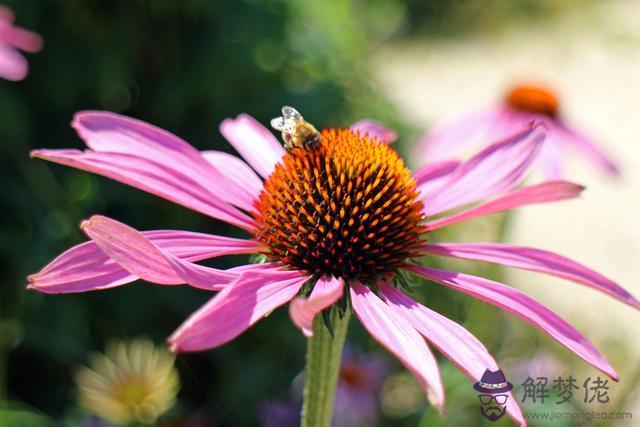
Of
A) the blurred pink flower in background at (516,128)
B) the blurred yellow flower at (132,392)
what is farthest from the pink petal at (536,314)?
the blurred pink flower in background at (516,128)

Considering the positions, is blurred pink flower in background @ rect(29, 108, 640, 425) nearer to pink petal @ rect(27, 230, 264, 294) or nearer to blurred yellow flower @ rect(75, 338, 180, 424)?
pink petal @ rect(27, 230, 264, 294)

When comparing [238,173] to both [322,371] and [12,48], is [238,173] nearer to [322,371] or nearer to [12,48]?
[322,371]

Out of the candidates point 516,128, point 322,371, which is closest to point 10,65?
point 322,371

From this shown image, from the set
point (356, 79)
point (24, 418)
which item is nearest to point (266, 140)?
point (24, 418)

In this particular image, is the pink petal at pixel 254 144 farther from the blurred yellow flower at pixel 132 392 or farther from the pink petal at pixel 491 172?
the blurred yellow flower at pixel 132 392

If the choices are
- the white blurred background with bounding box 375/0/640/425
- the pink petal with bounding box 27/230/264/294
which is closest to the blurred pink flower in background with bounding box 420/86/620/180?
the white blurred background with bounding box 375/0/640/425
